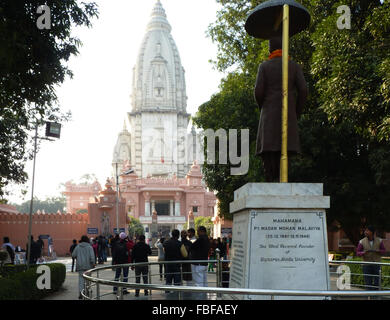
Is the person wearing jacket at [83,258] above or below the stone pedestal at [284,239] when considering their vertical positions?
below

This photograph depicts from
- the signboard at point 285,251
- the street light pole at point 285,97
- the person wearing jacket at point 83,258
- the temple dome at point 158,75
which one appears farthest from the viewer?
the temple dome at point 158,75

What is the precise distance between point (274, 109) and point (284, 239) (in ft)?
5.33

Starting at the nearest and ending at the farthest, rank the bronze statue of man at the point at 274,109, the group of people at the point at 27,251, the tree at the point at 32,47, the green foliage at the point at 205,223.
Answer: the bronze statue of man at the point at 274,109, the tree at the point at 32,47, the group of people at the point at 27,251, the green foliage at the point at 205,223

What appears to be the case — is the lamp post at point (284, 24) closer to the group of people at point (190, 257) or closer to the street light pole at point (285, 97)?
the street light pole at point (285, 97)

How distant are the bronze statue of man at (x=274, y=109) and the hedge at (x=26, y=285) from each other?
6.39 metres

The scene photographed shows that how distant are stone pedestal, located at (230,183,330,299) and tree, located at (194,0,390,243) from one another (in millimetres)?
6117

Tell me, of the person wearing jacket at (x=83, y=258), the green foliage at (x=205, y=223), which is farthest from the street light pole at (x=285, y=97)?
the green foliage at (x=205, y=223)

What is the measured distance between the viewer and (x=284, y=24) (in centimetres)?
582

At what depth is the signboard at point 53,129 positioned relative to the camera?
1591 centimetres

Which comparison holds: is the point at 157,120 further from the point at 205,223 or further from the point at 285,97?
the point at 285,97

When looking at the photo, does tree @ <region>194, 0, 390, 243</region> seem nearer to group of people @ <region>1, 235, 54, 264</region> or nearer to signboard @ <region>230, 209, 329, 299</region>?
signboard @ <region>230, 209, 329, 299</region>

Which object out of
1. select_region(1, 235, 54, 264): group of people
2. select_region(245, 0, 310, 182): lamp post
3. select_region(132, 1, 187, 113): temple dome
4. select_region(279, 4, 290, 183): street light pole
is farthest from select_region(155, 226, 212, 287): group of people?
select_region(132, 1, 187, 113): temple dome
